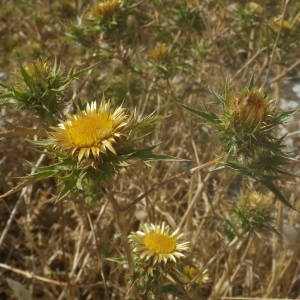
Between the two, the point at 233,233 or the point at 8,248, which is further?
the point at 8,248

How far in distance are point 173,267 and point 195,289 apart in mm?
299

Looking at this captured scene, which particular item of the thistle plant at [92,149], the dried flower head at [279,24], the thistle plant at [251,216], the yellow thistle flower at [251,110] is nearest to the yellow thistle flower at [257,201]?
the thistle plant at [251,216]

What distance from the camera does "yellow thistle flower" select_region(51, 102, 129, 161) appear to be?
1.01 metres

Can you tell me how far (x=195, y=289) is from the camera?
5.19 feet

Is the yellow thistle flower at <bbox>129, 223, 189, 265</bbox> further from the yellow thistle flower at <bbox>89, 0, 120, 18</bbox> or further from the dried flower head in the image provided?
the dried flower head

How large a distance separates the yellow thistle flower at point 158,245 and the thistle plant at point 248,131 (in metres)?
0.34

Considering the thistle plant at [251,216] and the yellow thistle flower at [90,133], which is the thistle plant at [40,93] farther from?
the thistle plant at [251,216]

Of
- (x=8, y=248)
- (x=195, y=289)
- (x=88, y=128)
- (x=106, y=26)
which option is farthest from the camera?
(x=8, y=248)

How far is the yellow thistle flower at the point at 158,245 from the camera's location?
4.35 feet

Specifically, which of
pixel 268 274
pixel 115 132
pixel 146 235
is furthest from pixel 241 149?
pixel 268 274

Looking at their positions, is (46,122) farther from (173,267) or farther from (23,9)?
(23,9)

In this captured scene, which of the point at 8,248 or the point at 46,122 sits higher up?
the point at 46,122

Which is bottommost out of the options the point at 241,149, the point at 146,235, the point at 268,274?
the point at 268,274

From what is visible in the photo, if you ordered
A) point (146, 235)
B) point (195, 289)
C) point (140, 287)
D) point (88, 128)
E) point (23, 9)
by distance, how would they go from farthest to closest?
point (23, 9) < point (195, 289) < point (146, 235) < point (140, 287) < point (88, 128)
